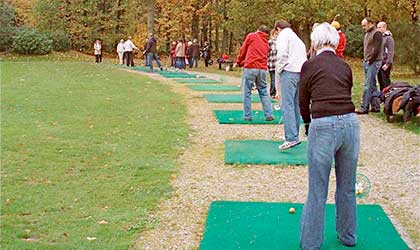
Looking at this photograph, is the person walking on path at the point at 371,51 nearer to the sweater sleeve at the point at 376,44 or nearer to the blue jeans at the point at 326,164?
the sweater sleeve at the point at 376,44

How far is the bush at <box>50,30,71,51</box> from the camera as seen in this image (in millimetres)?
37625

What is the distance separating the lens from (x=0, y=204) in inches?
229

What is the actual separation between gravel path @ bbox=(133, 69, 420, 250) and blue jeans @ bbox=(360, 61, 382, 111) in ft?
4.63

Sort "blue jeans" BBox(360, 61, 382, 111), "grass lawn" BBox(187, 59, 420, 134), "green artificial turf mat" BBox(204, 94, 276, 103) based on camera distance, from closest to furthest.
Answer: "grass lawn" BBox(187, 59, 420, 134), "blue jeans" BBox(360, 61, 382, 111), "green artificial turf mat" BBox(204, 94, 276, 103)

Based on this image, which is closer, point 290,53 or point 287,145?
point 290,53

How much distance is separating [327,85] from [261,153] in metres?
3.97

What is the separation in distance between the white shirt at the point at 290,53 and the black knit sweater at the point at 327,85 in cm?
355

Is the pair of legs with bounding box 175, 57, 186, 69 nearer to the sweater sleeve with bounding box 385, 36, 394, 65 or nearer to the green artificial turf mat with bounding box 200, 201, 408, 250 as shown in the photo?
the sweater sleeve with bounding box 385, 36, 394, 65

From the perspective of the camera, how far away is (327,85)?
14.4 feet

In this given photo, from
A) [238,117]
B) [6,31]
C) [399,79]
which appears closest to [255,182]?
[238,117]

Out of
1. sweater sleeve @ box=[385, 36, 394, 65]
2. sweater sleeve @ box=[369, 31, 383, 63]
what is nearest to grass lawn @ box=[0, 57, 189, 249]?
sweater sleeve @ box=[369, 31, 383, 63]

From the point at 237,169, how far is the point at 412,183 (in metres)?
2.05

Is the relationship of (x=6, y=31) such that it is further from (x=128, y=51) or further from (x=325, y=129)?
(x=325, y=129)

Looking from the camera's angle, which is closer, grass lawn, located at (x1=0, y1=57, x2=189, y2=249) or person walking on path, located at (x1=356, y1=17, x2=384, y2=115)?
grass lawn, located at (x1=0, y1=57, x2=189, y2=249)
